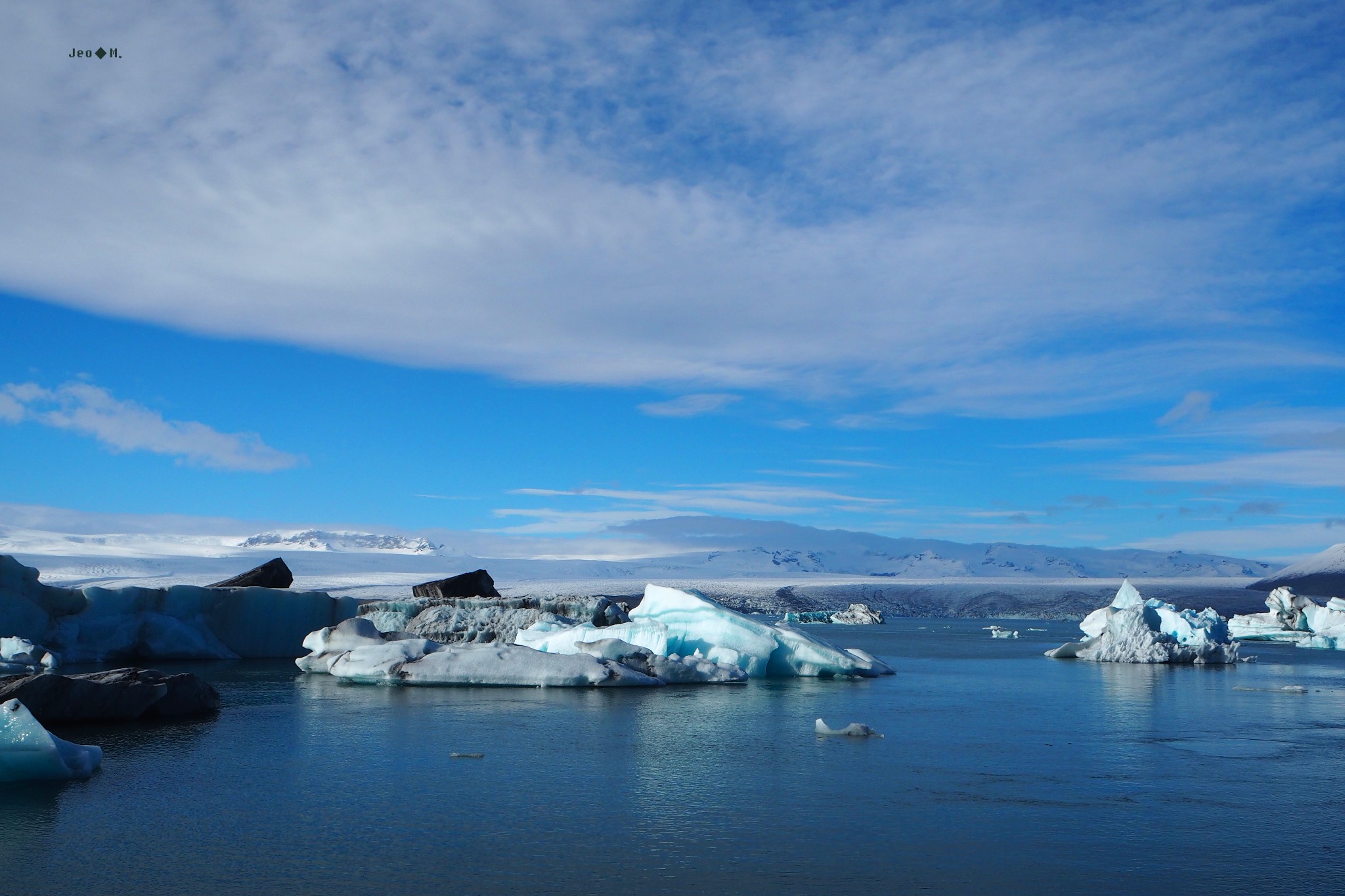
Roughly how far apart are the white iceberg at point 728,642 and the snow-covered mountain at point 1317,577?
6630 cm

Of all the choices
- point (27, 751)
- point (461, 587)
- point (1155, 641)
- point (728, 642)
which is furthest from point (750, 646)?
point (461, 587)

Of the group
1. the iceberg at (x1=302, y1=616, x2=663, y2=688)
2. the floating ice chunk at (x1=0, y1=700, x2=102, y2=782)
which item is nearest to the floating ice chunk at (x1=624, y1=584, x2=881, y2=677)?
the iceberg at (x1=302, y1=616, x2=663, y2=688)

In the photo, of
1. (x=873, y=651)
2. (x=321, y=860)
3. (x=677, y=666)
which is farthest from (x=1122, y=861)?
(x=873, y=651)

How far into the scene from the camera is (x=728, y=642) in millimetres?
16062

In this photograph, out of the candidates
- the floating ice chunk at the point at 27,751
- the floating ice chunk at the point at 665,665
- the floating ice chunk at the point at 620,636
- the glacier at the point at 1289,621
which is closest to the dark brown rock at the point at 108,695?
the floating ice chunk at the point at 27,751

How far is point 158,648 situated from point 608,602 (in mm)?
8732

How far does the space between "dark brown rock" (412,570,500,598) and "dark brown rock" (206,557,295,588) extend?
3308 mm

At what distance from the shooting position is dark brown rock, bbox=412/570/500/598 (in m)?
27.4

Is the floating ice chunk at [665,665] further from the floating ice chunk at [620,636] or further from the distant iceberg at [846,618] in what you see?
the distant iceberg at [846,618]

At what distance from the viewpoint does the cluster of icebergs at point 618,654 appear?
1366 cm

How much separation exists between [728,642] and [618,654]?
7.35 ft

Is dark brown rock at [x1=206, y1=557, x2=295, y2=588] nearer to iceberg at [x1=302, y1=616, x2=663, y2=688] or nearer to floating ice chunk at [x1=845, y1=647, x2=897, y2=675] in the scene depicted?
iceberg at [x1=302, y1=616, x2=663, y2=688]

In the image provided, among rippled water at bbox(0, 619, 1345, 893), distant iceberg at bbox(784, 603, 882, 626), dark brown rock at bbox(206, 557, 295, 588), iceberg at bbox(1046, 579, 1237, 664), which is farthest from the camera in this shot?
distant iceberg at bbox(784, 603, 882, 626)

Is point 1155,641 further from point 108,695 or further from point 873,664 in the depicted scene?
point 108,695
